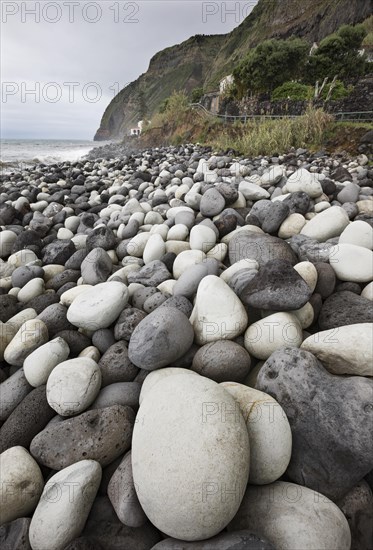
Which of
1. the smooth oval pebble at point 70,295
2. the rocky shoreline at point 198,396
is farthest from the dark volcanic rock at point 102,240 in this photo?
the smooth oval pebble at point 70,295

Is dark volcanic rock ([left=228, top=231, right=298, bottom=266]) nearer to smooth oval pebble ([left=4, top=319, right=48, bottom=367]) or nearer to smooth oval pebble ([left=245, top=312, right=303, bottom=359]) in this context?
smooth oval pebble ([left=245, top=312, right=303, bottom=359])

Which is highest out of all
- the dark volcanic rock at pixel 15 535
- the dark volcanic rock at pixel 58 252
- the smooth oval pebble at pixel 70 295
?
the dark volcanic rock at pixel 58 252

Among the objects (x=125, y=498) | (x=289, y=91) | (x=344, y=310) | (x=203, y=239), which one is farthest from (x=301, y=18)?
(x=125, y=498)

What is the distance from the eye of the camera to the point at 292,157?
5.57 metres

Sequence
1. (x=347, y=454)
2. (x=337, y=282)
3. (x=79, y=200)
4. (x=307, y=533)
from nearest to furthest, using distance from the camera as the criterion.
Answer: (x=307, y=533) < (x=347, y=454) < (x=337, y=282) < (x=79, y=200)

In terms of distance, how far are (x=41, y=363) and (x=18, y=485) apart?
569mm

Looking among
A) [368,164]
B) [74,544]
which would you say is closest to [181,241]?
[74,544]

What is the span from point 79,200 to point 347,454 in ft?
15.1

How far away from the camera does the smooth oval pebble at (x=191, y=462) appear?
0.97 m

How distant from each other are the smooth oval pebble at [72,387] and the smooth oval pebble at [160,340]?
229 mm

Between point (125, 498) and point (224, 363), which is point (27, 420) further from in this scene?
point (224, 363)

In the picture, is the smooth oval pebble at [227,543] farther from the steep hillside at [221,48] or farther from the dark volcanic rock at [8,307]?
the steep hillside at [221,48]

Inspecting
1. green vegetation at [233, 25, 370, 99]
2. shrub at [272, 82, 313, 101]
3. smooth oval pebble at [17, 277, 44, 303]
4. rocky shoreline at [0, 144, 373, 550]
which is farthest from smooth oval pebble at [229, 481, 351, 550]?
shrub at [272, 82, 313, 101]

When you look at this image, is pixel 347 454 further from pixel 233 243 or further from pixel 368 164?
pixel 368 164
